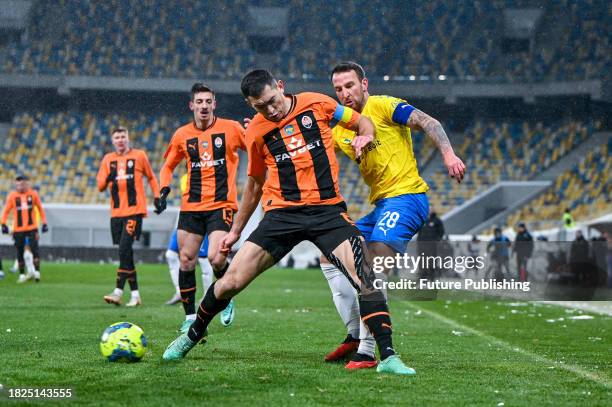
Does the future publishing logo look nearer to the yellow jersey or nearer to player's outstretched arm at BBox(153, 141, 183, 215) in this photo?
player's outstretched arm at BBox(153, 141, 183, 215)

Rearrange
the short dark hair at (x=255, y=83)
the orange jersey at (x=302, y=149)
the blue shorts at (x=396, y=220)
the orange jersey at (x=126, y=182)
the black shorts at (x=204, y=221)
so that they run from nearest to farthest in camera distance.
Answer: the short dark hair at (x=255, y=83), the orange jersey at (x=302, y=149), the blue shorts at (x=396, y=220), the black shorts at (x=204, y=221), the orange jersey at (x=126, y=182)

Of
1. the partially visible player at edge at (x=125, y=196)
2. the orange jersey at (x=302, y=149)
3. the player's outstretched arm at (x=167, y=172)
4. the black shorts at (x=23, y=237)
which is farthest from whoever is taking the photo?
the black shorts at (x=23, y=237)

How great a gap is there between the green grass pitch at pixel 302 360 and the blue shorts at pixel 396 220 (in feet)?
2.94

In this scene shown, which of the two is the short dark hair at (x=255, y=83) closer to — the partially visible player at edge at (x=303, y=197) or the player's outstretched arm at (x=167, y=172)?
the partially visible player at edge at (x=303, y=197)

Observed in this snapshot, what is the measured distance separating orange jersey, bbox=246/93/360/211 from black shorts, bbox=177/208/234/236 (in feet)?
8.79

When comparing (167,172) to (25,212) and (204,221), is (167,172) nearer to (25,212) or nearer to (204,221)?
(204,221)

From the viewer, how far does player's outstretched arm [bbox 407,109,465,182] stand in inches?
224

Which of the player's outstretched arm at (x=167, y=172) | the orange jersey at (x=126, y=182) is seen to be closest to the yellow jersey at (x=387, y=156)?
the player's outstretched arm at (x=167, y=172)

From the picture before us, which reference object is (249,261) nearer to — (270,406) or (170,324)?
(270,406)

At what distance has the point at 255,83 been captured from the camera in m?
5.56

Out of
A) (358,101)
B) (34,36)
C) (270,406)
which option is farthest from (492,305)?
(34,36)

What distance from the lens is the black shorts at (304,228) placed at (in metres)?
5.76

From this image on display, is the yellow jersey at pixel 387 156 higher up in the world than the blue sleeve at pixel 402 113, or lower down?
lower down

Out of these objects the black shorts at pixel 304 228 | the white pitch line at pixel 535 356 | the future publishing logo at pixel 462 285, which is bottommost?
the white pitch line at pixel 535 356
